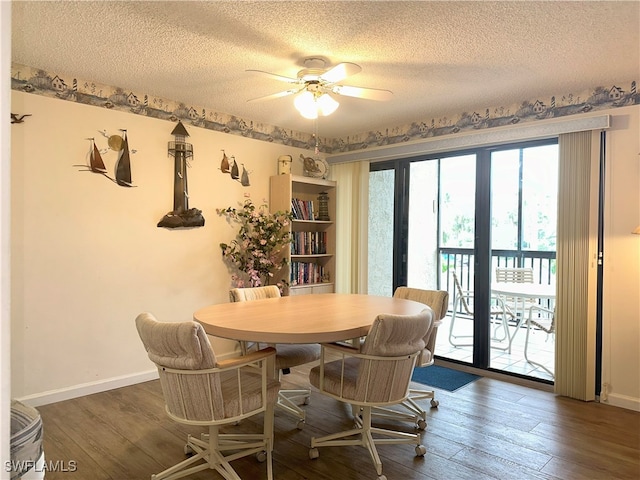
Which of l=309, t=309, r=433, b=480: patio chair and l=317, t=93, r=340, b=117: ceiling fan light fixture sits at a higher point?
l=317, t=93, r=340, b=117: ceiling fan light fixture

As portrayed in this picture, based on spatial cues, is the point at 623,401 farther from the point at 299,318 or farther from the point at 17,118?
the point at 17,118

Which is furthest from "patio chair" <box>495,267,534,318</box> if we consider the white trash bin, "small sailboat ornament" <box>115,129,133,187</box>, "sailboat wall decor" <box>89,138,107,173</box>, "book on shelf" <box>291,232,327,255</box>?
the white trash bin

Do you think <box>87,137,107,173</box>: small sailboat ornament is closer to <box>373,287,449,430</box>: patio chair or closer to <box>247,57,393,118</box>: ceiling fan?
<box>247,57,393,118</box>: ceiling fan

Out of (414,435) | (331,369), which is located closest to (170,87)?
(331,369)

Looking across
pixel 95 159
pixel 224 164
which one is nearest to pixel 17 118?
pixel 95 159

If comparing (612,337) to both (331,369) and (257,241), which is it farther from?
(257,241)

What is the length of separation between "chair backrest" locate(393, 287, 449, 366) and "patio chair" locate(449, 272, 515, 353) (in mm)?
1096

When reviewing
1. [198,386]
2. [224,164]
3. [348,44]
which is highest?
[348,44]

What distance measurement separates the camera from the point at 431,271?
4406 millimetres

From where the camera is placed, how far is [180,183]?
3.73 meters

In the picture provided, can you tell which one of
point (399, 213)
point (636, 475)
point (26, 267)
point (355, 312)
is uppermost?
point (399, 213)

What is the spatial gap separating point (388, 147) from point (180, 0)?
2.79 meters

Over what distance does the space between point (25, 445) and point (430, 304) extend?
260 cm

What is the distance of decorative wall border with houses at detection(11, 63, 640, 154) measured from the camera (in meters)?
3.04
